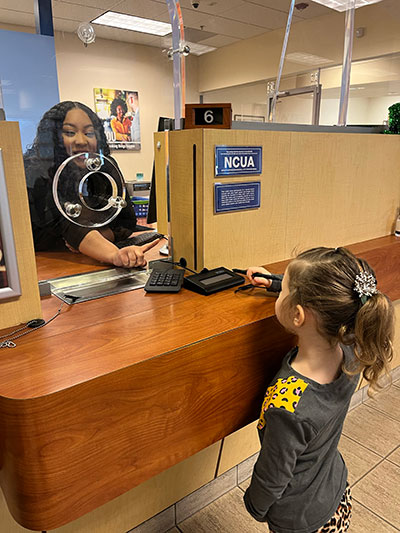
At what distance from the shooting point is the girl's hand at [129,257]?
59.7 inches

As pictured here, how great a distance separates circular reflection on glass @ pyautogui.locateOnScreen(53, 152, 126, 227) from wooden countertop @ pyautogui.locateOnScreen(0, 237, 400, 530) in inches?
14.6

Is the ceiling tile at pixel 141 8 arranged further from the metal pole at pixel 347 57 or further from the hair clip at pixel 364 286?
the hair clip at pixel 364 286

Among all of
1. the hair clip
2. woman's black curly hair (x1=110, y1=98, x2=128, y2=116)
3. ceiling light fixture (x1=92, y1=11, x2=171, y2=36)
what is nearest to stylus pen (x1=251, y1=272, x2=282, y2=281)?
the hair clip

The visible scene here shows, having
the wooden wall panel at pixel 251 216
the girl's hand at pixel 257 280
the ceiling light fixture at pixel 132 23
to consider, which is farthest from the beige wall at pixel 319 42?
the girl's hand at pixel 257 280

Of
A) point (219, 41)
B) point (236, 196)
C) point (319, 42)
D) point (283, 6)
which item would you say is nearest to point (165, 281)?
point (236, 196)

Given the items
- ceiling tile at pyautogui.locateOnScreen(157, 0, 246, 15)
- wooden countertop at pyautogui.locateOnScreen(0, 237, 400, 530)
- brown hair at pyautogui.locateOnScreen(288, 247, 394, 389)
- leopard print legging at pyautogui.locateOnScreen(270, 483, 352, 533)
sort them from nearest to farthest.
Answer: wooden countertop at pyautogui.locateOnScreen(0, 237, 400, 530) → brown hair at pyautogui.locateOnScreen(288, 247, 394, 389) → leopard print legging at pyautogui.locateOnScreen(270, 483, 352, 533) → ceiling tile at pyautogui.locateOnScreen(157, 0, 246, 15)

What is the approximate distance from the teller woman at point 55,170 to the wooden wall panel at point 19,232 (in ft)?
1.23

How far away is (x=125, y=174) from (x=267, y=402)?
40.6 inches

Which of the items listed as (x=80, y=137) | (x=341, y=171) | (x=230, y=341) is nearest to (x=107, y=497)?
(x=230, y=341)

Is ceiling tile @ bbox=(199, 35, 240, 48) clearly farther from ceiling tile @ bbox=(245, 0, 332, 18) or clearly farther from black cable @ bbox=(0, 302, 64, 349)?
black cable @ bbox=(0, 302, 64, 349)

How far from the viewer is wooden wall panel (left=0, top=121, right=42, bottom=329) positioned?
92 centimetres

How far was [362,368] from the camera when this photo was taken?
0.96m

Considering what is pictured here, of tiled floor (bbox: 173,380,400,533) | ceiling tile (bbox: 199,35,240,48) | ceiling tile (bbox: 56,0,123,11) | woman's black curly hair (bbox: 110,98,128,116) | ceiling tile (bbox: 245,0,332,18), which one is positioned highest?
ceiling tile (bbox: 245,0,332,18)

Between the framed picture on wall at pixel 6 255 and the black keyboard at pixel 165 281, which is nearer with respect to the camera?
the framed picture on wall at pixel 6 255
